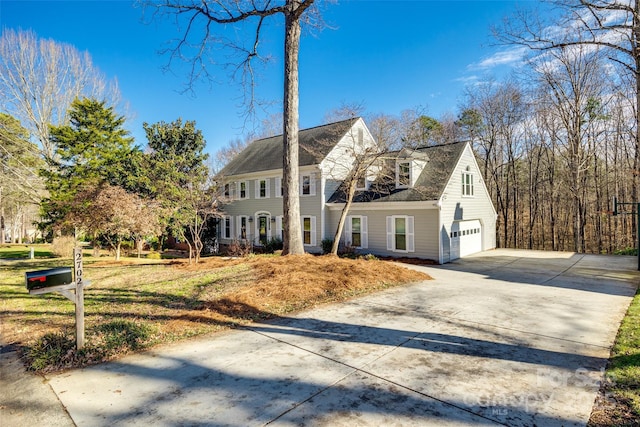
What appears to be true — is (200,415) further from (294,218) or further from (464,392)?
(294,218)

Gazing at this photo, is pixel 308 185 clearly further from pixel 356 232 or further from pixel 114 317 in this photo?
pixel 114 317

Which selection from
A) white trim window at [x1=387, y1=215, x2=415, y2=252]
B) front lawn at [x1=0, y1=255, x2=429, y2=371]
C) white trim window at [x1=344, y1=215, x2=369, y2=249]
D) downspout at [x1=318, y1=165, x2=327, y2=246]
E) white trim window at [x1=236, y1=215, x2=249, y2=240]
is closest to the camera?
front lawn at [x1=0, y1=255, x2=429, y2=371]

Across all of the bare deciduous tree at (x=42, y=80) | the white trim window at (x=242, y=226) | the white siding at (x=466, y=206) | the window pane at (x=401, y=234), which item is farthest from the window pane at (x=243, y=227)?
the white siding at (x=466, y=206)

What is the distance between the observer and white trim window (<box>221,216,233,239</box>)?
22750mm

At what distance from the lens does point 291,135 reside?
36.7 ft

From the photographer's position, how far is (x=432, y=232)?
14.2m

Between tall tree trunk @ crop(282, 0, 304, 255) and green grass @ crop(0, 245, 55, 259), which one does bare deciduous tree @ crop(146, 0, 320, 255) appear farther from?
green grass @ crop(0, 245, 55, 259)

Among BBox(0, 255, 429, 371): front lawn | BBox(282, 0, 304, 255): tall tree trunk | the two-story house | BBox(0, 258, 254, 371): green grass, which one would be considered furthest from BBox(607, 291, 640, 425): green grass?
the two-story house

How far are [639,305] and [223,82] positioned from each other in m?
13.6

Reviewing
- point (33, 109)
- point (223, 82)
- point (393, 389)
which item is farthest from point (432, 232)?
point (33, 109)

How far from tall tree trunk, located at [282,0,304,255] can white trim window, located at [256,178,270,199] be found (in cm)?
926

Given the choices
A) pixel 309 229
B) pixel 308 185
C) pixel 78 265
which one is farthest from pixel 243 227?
pixel 78 265

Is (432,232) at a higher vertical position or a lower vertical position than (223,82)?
lower

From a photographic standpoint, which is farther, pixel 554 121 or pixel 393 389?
pixel 554 121
